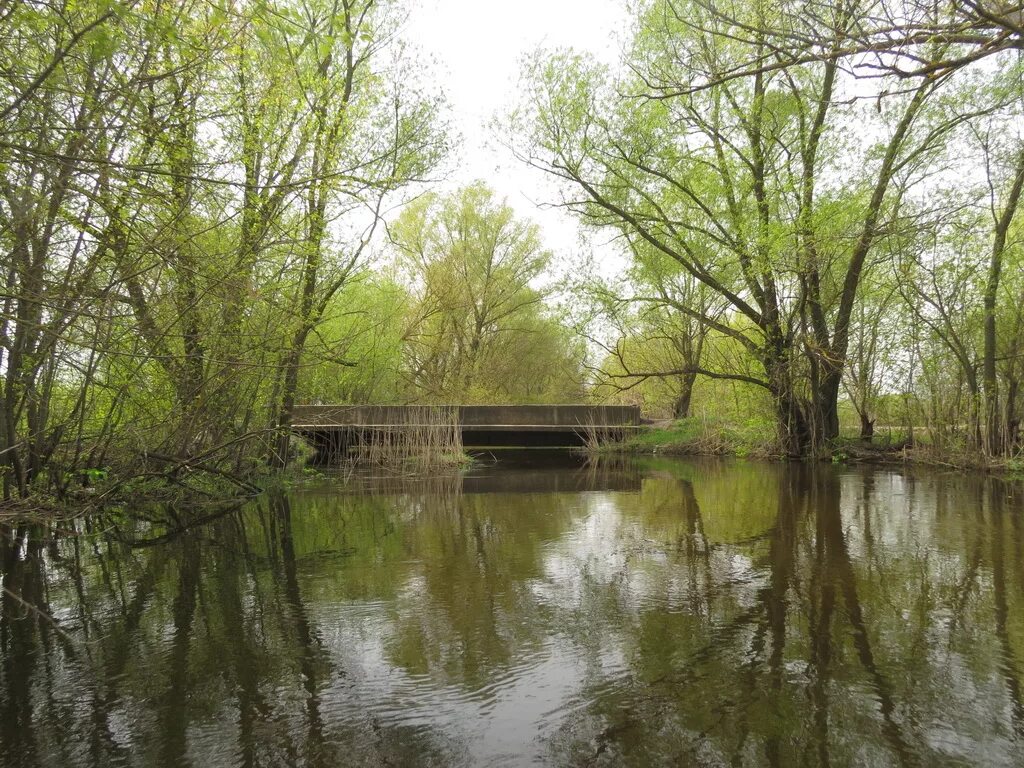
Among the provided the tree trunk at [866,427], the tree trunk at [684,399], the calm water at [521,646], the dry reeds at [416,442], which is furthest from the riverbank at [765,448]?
the dry reeds at [416,442]

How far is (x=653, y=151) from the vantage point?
15055mm

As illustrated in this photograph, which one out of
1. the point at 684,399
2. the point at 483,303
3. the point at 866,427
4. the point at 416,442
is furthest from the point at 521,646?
the point at 483,303

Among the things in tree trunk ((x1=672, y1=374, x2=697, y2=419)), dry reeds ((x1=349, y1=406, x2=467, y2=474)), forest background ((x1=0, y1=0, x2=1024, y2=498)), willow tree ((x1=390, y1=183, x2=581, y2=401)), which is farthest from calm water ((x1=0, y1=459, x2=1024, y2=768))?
willow tree ((x1=390, y1=183, x2=581, y2=401))

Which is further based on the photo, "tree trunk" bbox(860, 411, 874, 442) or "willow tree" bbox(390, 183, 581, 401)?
"willow tree" bbox(390, 183, 581, 401)

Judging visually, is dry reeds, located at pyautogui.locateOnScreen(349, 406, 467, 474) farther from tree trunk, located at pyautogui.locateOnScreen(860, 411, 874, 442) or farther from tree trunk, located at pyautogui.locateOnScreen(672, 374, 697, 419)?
tree trunk, located at pyautogui.locateOnScreen(672, 374, 697, 419)

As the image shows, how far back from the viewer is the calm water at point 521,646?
104 inches

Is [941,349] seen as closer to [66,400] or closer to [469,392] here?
[66,400]

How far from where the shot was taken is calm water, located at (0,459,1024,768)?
8.66ft

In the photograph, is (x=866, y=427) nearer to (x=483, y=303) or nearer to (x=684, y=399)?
(x=684, y=399)

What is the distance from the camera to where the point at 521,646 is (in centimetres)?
369

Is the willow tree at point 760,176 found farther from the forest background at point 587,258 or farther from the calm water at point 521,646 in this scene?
the calm water at point 521,646

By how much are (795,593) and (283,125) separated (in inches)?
346

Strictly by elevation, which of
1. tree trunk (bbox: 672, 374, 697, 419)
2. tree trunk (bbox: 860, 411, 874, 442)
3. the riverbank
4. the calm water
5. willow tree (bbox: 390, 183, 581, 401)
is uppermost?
willow tree (bbox: 390, 183, 581, 401)

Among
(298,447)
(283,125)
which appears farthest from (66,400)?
(298,447)
